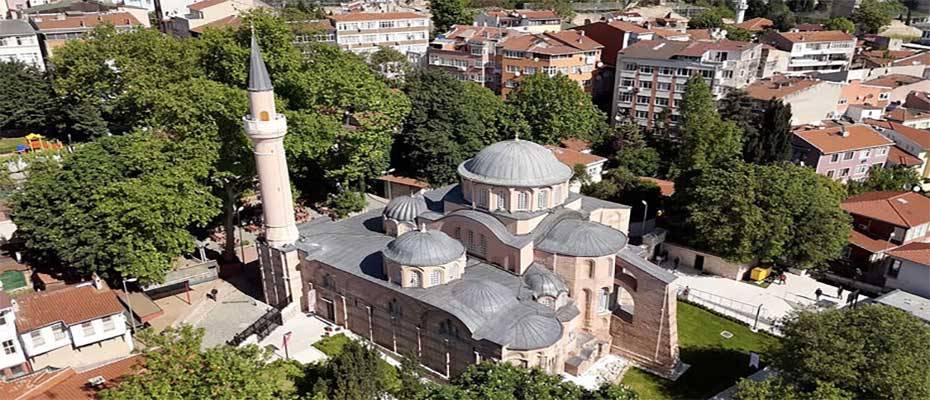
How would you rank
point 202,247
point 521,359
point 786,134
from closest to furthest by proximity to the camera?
1. point 521,359
2. point 202,247
3. point 786,134

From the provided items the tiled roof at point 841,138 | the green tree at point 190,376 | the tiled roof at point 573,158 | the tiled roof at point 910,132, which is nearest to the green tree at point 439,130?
the tiled roof at point 573,158

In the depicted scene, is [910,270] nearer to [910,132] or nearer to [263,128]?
[910,132]

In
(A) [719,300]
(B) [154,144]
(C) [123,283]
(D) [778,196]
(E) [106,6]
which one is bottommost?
(A) [719,300]

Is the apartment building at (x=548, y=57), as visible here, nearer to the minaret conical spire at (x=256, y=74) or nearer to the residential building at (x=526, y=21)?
the residential building at (x=526, y=21)

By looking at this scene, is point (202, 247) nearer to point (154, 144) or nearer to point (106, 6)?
point (154, 144)

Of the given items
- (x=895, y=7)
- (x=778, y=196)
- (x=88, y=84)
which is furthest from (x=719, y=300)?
(x=895, y=7)

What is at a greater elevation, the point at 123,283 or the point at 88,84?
the point at 88,84
